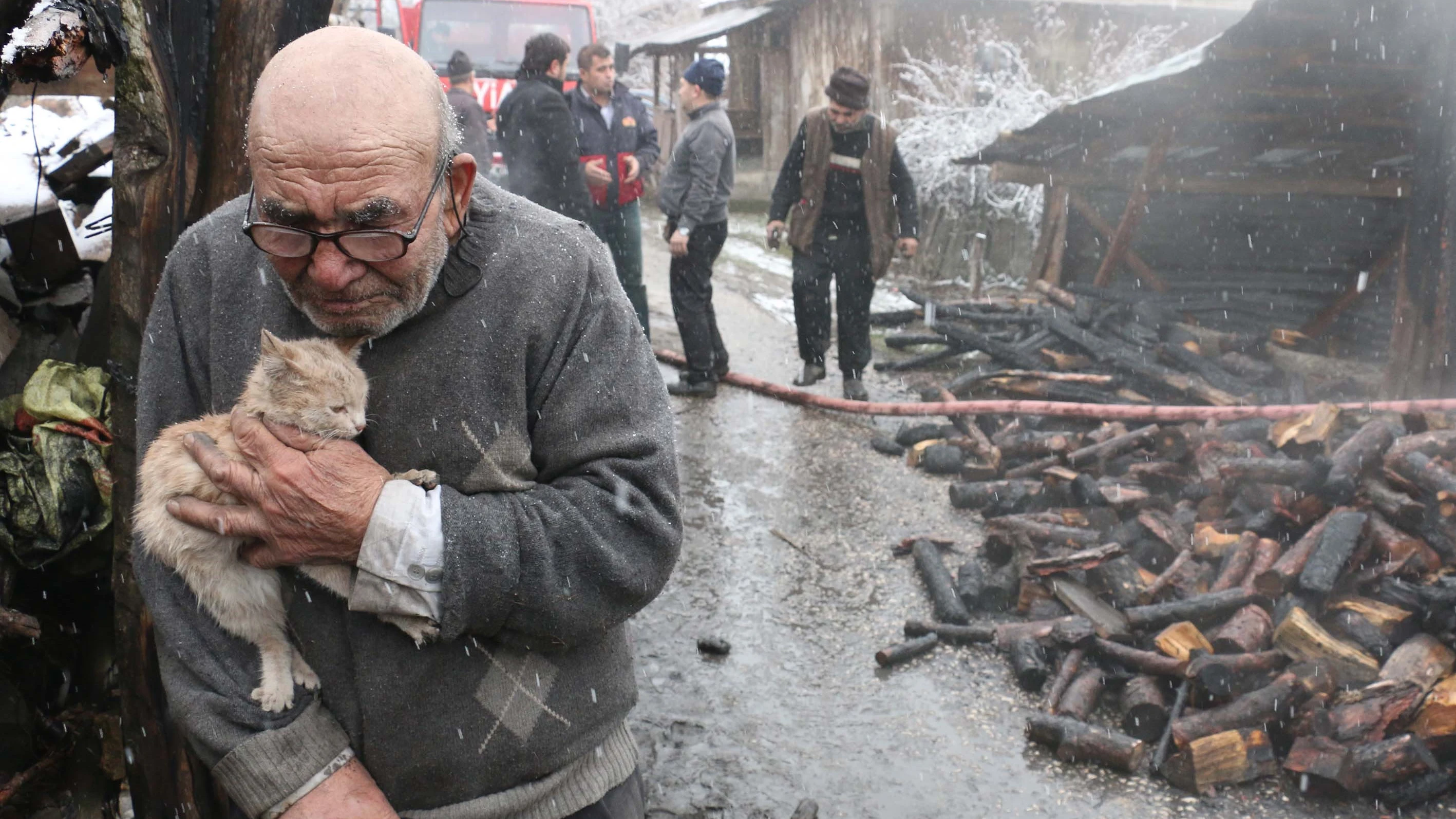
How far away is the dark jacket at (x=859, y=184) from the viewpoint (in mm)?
8008

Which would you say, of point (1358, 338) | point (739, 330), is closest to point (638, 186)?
point (739, 330)

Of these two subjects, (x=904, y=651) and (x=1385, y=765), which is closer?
(x=1385, y=765)

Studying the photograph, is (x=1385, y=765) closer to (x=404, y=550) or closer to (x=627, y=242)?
(x=404, y=550)

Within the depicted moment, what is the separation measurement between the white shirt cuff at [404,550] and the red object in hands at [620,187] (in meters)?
7.03

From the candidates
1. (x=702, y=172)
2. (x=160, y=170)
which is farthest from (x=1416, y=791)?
(x=702, y=172)

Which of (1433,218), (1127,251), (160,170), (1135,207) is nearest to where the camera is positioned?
(160,170)

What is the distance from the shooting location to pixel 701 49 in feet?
77.8

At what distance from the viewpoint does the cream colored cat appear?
68.0 inches

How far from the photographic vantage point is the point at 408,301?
1.75 m

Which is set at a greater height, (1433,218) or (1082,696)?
(1433,218)

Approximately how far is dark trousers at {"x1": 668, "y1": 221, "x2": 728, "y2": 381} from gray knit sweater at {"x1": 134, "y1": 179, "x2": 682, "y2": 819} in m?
6.38

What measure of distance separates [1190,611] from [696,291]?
188 inches

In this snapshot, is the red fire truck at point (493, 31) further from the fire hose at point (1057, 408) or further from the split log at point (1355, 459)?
the split log at point (1355, 459)

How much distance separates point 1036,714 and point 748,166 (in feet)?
62.6
